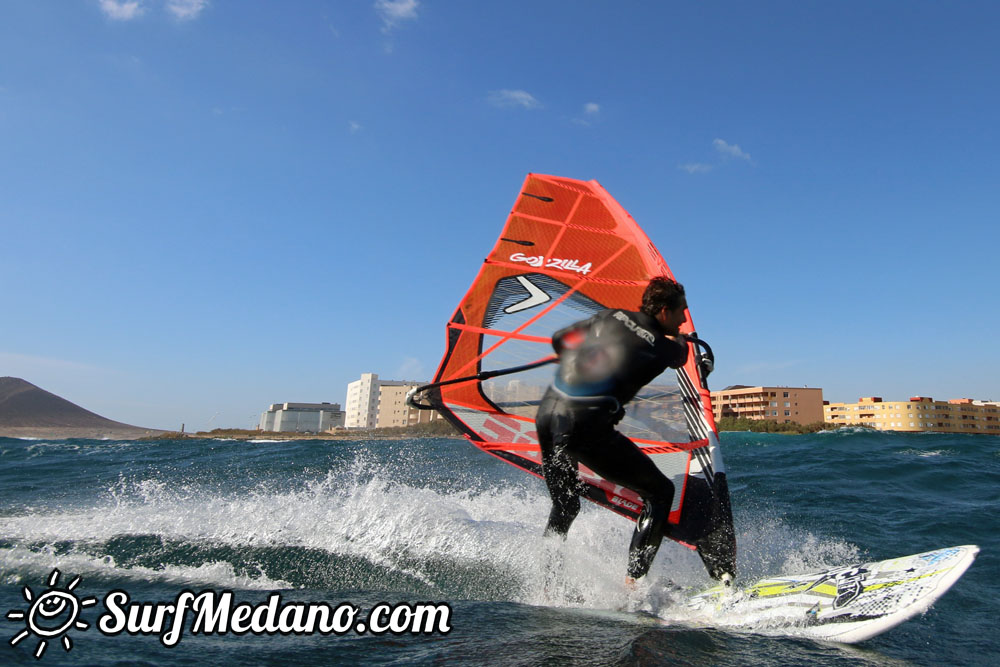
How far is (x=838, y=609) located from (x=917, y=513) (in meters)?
3.52

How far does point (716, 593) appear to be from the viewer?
2980 mm

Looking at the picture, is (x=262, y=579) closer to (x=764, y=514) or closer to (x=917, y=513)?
(x=764, y=514)

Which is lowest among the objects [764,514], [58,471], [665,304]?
[58,471]

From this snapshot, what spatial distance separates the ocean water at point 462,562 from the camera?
212cm

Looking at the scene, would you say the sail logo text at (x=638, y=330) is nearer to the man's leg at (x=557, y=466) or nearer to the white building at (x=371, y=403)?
the man's leg at (x=557, y=466)

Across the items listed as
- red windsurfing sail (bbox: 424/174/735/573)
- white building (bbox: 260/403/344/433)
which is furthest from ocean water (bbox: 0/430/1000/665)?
white building (bbox: 260/403/344/433)

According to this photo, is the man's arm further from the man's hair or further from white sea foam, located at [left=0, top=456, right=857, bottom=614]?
white sea foam, located at [left=0, top=456, right=857, bottom=614]

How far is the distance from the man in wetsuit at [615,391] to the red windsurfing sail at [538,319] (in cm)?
105

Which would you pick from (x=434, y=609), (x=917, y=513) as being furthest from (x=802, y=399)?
(x=434, y=609)

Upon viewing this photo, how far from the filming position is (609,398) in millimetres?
2674

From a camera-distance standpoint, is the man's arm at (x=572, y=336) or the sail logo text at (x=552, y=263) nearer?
the man's arm at (x=572, y=336)

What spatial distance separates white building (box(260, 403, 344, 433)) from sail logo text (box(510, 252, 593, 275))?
81.3 m

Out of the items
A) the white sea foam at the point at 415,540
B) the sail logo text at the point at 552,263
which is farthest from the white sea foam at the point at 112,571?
the sail logo text at the point at 552,263

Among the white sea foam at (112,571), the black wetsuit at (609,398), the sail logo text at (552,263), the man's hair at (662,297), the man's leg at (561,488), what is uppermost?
the sail logo text at (552,263)
